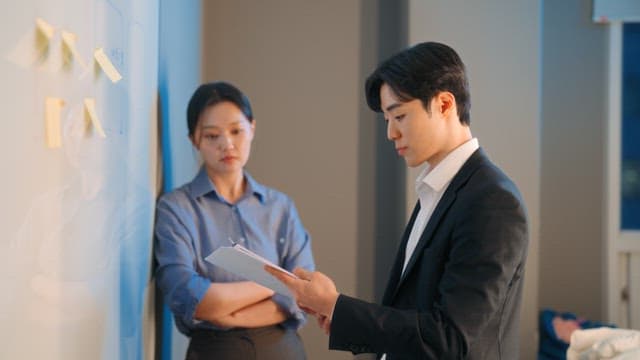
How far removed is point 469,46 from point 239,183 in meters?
1.69

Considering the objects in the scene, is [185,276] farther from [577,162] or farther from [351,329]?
Answer: [577,162]

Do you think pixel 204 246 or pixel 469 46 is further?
pixel 469 46

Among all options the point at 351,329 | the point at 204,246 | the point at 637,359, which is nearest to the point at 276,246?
the point at 204,246

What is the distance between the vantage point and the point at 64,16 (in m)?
1.12

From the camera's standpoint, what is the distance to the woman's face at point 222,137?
2.13 meters

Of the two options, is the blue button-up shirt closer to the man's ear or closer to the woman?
the woman

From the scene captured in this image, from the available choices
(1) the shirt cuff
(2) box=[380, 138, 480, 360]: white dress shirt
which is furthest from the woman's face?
(2) box=[380, 138, 480, 360]: white dress shirt

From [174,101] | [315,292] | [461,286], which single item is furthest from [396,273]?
[174,101]

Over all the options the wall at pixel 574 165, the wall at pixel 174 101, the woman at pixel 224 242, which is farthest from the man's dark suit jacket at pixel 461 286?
the wall at pixel 574 165

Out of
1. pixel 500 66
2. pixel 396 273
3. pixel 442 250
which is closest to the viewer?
pixel 442 250

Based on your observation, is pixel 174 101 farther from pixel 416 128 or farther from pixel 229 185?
pixel 416 128

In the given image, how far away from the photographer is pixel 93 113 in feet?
4.28

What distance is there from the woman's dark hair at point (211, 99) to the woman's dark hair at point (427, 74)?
878 mm

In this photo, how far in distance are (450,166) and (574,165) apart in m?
2.65
